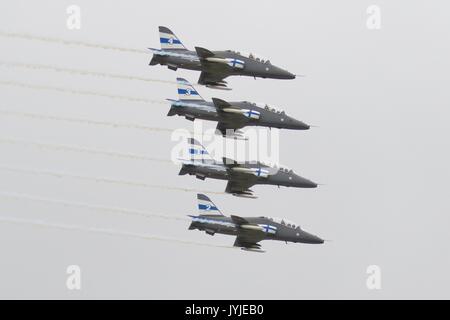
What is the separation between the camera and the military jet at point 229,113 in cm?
6712

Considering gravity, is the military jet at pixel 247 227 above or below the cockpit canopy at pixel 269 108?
below

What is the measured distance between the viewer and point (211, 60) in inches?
2601

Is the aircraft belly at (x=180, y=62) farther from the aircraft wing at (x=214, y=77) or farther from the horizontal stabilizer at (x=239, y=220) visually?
the horizontal stabilizer at (x=239, y=220)

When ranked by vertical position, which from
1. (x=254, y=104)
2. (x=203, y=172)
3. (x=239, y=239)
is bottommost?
(x=239, y=239)

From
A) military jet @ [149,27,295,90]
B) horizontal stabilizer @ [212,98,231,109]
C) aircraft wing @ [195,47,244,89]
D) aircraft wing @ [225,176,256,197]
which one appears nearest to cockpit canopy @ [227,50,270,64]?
military jet @ [149,27,295,90]

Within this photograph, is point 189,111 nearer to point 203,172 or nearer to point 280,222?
point 203,172

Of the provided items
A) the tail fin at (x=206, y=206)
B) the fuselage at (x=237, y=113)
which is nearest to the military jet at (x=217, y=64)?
the fuselage at (x=237, y=113)

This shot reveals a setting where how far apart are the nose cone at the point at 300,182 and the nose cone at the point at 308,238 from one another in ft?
10.4

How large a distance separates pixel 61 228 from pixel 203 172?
10.3 m

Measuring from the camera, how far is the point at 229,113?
67.0 metres

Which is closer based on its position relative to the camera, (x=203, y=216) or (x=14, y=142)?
(x=14, y=142)

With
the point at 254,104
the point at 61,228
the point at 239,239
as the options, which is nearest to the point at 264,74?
the point at 254,104

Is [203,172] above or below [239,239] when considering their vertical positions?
above

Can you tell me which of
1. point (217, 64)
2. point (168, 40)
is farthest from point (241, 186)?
point (168, 40)
